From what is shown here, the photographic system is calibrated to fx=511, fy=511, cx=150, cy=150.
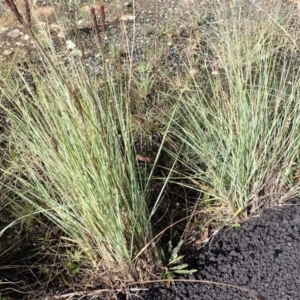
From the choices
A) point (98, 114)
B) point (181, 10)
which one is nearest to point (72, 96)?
point (98, 114)

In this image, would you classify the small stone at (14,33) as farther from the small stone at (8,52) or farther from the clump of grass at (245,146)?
the clump of grass at (245,146)

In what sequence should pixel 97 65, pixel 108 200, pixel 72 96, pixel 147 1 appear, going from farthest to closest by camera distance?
pixel 147 1, pixel 97 65, pixel 108 200, pixel 72 96

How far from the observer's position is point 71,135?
1.68 meters

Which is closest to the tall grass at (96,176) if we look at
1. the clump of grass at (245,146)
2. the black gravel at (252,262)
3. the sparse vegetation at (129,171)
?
the sparse vegetation at (129,171)

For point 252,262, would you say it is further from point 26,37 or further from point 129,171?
point 26,37

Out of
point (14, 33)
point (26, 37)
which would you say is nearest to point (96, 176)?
point (26, 37)

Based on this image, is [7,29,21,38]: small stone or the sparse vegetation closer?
the sparse vegetation

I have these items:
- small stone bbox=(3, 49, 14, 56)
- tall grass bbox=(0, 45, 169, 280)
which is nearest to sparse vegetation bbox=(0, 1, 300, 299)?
tall grass bbox=(0, 45, 169, 280)

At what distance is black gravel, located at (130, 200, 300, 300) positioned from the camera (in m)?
1.75

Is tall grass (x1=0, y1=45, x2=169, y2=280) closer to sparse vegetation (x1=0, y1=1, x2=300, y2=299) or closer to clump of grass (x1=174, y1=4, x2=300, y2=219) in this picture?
sparse vegetation (x1=0, y1=1, x2=300, y2=299)

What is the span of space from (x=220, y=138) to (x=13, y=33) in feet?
6.25

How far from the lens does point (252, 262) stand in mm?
1836

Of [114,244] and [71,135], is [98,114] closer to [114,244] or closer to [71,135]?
[71,135]

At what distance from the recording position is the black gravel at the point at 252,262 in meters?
1.75
